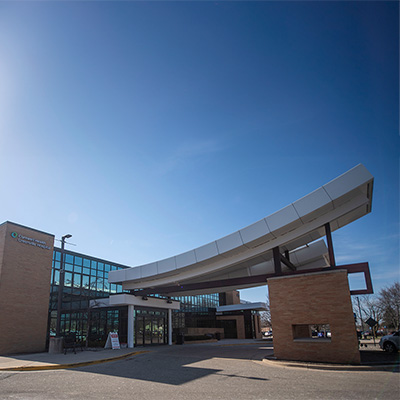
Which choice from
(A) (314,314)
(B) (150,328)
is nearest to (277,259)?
(A) (314,314)

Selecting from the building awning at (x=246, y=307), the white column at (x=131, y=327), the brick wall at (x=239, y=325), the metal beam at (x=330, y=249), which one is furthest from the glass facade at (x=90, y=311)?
the brick wall at (x=239, y=325)

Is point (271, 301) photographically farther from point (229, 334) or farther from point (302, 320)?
point (229, 334)

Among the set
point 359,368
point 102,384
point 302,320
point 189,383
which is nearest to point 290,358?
point 302,320

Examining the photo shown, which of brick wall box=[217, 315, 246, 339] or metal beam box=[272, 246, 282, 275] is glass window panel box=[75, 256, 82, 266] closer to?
metal beam box=[272, 246, 282, 275]

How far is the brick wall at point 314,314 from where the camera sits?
512 inches

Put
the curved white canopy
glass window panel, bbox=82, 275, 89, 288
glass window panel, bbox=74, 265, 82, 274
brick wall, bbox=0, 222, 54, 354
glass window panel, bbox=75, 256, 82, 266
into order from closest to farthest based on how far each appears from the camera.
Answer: the curved white canopy < brick wall, bbox=0, 222, 54, 354 < glass window panel, bbox=74, 265, 82, 274 < glass window panel, bbox=75, 256, 82, 266 < glass window panel, bbox=82, 275, 89, 288

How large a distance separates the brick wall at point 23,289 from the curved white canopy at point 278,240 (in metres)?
5.94

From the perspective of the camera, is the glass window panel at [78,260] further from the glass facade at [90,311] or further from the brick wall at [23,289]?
the brick wall at [23,289]

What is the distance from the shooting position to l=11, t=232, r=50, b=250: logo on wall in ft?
71.4

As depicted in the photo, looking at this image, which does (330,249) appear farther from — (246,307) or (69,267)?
(246,307)

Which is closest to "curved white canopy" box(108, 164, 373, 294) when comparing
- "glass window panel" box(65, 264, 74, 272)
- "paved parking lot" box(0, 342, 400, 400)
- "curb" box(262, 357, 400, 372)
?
"curb" box(262, 357, 400, 372)

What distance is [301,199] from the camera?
14711mm

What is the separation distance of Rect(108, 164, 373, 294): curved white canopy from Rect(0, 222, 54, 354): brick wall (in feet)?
19.5

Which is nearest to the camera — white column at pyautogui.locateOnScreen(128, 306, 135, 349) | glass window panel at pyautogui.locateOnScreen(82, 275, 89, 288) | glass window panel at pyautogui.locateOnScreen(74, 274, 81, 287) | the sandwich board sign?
→ the sandwich board sign
